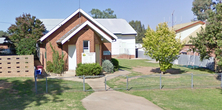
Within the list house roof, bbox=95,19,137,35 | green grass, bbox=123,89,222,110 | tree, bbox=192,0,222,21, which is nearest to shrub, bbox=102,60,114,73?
green grass, bbox=123,89,222,110

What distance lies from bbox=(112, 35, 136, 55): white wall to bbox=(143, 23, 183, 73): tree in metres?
21.8

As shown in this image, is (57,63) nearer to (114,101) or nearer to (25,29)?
(114,101)

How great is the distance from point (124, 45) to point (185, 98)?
29.1 meters

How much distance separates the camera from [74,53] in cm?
1852

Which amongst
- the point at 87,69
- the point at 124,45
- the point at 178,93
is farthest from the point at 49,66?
the point at 124,45

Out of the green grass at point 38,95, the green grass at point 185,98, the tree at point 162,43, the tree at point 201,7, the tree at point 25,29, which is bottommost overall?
the green grass at point 185,98

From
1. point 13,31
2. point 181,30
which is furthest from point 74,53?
A: point 181,30

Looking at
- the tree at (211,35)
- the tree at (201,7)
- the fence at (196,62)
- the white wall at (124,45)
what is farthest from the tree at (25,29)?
the tree at (201,7)

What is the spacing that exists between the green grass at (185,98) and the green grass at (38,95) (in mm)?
3477

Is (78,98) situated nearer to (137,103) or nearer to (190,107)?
(137,103)

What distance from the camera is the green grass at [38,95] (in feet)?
30.8

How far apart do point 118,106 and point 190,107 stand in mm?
3458

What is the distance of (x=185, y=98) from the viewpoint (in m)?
11.6

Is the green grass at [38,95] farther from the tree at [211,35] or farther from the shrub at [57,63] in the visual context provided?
the tree at [211,35]
